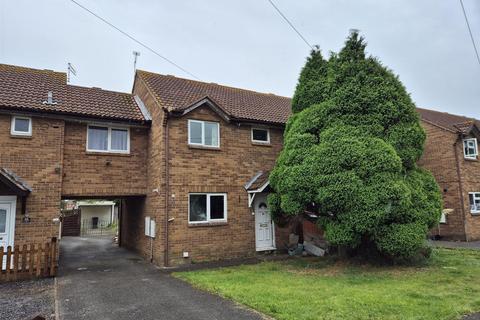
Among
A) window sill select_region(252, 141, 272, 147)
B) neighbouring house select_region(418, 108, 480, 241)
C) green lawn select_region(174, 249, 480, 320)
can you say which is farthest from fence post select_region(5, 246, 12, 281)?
neighbouring house select_region(418, 108, 480, 241)

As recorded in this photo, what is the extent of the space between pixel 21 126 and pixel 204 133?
634 cm

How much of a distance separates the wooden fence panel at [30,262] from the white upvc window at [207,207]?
14.7 ft

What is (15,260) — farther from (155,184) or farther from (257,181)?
(257,181)

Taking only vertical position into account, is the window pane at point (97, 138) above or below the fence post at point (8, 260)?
above

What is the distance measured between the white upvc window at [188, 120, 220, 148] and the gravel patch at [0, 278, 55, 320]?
21.5ft

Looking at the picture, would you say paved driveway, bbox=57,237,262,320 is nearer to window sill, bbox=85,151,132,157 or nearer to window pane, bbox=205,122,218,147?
window sill, bbox=85,151,132,157

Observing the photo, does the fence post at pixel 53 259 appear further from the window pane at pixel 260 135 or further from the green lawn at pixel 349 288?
the window pane at pixel 260 135

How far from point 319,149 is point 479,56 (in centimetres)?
718

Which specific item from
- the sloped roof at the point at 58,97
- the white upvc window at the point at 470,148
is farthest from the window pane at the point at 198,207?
the white upvc window at the point at 470,148

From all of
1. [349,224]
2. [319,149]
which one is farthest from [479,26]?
[349,224]

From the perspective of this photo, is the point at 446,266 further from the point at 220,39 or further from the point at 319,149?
the point at 220,39

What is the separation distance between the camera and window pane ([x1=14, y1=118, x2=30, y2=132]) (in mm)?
11711

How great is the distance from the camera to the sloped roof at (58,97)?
12.1 metres

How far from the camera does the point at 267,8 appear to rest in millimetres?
10141
